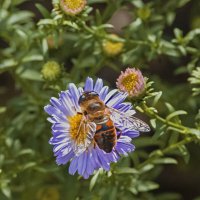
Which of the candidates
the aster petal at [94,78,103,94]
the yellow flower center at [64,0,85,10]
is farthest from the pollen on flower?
the aster petal at [94,78,103,94]

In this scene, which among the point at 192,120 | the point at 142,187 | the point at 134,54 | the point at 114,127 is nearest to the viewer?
the point at 114,127

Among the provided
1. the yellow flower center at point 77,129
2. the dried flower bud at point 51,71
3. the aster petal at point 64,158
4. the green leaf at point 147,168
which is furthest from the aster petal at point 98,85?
the green leaf at point 147,168

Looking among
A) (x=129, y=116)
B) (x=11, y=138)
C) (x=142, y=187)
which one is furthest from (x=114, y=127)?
(x=11, y=138)

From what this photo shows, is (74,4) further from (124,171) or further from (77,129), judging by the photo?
(124,171)

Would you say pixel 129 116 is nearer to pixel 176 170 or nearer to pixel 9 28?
pixel 9 28

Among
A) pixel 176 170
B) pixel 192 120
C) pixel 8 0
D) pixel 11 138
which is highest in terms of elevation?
pixel 8 0

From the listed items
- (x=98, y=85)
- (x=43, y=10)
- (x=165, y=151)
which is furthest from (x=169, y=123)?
(x=43, y=10)
